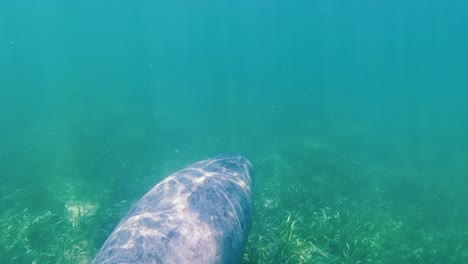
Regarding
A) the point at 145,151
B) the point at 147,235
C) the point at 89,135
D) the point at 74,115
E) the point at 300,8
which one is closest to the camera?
the point at 147,235

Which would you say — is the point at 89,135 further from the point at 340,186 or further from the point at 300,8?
the point at 300,8

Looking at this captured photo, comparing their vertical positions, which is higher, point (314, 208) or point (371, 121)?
point (314, 208)

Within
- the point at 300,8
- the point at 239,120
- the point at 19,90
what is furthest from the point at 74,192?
the point at 300,8

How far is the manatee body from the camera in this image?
4.16 meters

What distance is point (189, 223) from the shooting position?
461cm

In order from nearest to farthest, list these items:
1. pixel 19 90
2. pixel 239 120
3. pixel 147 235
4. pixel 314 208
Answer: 1. pixel 147 235
2. pixel 314 208
3. pixel 239 120
4. pixel 19 90

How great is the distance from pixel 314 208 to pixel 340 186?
9.77 feet

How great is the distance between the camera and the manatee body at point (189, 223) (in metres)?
4.16

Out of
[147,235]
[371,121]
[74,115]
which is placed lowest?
[371,121]

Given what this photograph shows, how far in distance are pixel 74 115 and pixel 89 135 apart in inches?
167

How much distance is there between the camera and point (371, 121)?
23812 millimetres

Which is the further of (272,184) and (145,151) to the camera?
(145,151)

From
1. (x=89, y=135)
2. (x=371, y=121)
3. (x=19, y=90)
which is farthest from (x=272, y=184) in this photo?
(x=19, y=90)

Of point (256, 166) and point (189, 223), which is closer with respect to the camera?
point (189, 223)
